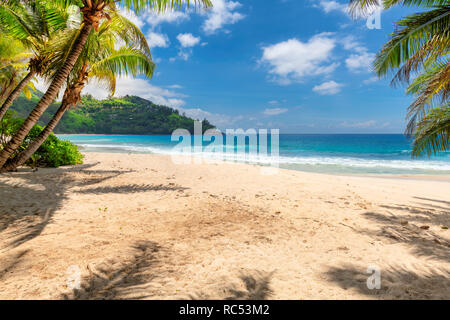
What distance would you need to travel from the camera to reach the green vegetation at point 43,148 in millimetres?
8383

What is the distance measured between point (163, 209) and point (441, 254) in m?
4.77

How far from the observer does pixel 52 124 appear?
20.2 feet

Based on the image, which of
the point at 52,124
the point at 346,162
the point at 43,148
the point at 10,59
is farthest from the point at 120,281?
the point at 346,162

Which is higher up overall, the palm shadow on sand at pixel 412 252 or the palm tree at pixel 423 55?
the palm tree at pixel 423 55

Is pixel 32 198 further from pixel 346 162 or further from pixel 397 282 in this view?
pixel 346 162

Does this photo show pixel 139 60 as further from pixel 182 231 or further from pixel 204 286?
pixel 204 286

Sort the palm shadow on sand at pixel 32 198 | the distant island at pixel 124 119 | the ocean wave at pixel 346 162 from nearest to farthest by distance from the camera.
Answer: the palm shadow on sand at pixel 32 198 < the ocean wave at pixel 346 162 < the distant island at pixel 124 119

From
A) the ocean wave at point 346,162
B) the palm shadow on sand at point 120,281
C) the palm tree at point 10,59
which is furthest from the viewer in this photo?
the ocean wave at point 346,162

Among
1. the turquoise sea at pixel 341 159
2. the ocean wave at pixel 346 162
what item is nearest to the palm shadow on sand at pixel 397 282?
the turquoise sea at pixel 341 159

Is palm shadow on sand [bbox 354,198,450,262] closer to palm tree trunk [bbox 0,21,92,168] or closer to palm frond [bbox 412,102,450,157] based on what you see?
palm frond [bbox 412,102,450,157]

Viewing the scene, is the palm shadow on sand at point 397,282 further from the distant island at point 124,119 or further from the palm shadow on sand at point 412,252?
the distant island at point 124,119

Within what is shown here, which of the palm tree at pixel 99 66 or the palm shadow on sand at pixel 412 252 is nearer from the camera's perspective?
the palm shadow on sand at pixel 412 252

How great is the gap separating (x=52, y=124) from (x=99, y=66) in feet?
7.68

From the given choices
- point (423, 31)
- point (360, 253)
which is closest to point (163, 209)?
point (360, 253)
